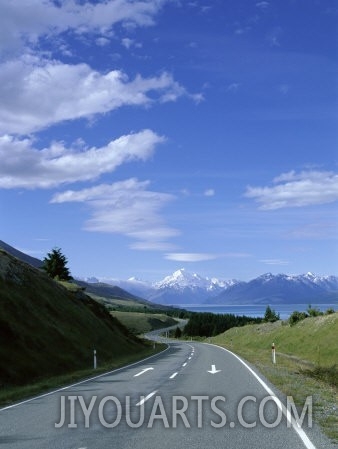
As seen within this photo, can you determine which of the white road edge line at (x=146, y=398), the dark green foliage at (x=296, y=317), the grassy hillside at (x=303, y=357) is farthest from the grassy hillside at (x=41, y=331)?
the dark green foliage at (x=296, y=317)

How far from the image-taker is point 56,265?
80.1m

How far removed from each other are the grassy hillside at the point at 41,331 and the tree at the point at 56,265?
23317 mm

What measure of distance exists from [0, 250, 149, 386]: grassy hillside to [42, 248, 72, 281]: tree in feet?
76.5

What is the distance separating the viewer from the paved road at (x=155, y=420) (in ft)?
30.0

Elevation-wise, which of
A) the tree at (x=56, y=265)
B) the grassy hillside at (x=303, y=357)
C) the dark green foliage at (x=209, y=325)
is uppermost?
the tree at (x=56, y=265)

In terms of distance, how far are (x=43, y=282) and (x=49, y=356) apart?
57.8ft

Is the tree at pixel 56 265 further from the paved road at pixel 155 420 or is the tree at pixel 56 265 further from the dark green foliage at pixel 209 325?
the dark green foliage at pixel 209 325

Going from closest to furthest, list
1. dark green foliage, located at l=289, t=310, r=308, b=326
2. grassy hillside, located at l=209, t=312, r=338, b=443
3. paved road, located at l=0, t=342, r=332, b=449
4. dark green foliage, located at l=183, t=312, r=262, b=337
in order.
Result: paved road, located at l=0, t=342, r=332, b=449 → grassy hillside, located at l=209, t=312, r=338, b=443 → dark green foliage, located at l=289, t=310, r=308, b=326 → dark green foliage, located at l=183, t=312, r=262, b=337

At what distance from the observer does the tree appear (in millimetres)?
79500

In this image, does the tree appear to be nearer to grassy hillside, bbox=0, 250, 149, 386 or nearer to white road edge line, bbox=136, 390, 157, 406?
grassy hillside, bbox=0, 250, 149, 386

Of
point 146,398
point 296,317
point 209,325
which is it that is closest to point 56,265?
point 296,317

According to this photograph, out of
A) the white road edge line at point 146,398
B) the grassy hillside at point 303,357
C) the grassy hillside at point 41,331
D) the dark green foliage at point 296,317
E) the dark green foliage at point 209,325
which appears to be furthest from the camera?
the dark green foliage at point 209,325

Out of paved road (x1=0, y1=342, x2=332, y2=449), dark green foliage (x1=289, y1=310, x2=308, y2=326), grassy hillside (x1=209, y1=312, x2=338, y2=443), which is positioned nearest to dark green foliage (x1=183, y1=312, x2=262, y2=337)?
grassy hillside (x1=209, y1=312, x2=338, y2=443)

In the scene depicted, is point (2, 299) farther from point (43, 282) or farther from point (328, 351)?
point (328, 351)
